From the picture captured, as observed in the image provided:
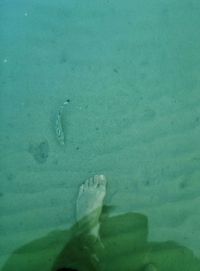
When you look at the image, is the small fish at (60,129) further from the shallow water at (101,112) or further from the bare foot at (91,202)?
the bare foot at (91,202)

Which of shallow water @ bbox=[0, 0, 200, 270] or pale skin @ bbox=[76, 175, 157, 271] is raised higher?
shallow water @ bbox=[0, 0, 200, 270]

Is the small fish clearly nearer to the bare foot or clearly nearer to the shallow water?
the shallow water

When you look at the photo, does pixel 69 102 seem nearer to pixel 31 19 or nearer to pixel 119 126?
pixel 119 126

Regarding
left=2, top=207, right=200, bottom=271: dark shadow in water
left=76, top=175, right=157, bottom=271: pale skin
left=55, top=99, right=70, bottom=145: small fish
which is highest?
left=55, top=99, right=70, bottom=145: small fish

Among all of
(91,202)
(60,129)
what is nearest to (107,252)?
(91,202)

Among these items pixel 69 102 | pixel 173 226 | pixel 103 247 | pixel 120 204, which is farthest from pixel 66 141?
pixel 173 226

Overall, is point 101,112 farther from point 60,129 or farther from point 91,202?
point 91,202

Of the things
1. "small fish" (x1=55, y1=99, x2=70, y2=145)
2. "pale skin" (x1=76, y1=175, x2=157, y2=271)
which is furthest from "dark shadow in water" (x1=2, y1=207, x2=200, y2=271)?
"small fish" (x1=55, y1=99, x2=70, y2=145)
